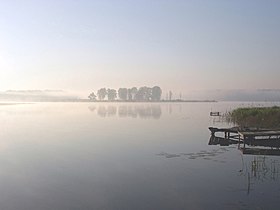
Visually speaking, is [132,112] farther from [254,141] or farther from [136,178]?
[136,178]

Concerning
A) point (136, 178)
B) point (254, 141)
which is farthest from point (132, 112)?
point (136, 178)

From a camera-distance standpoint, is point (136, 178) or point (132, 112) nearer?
point (136, 178)

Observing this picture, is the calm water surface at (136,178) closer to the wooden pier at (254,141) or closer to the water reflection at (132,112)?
the wooden pier at (254,141)

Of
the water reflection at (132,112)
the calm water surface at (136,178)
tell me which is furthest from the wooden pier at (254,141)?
the water reflection at (132,112)

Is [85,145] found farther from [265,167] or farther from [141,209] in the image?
[141,209]

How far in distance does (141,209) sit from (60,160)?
400 inches

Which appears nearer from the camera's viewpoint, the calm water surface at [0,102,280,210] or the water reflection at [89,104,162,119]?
the calm water surface at [0,102,280,210]

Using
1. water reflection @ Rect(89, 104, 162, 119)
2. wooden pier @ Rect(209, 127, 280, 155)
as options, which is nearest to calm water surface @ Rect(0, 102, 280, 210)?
wooden pier @ Rect(209, 127, 280, 155)

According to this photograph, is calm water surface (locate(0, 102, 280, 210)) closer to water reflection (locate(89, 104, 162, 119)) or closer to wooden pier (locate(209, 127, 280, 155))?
wooden pier (locate(209, 127, 280, 155))

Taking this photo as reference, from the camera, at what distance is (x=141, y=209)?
441 inches

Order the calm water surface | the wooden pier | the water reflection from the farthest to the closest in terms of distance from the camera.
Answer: the water reflection
the wooden pier
the calm water surface

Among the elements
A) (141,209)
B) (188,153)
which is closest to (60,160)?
(188,153)

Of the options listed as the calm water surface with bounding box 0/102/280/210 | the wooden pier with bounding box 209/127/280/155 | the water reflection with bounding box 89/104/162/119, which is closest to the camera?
the calm water surface with bounding box 0/102/280/210

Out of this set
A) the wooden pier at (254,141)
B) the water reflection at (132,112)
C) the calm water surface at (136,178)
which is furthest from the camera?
the water reflection at (132,112)
